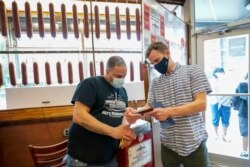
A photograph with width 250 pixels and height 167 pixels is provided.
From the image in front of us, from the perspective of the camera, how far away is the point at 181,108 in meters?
1.22

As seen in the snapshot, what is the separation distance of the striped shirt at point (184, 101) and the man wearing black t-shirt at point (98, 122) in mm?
305

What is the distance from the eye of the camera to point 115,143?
1.35 meters

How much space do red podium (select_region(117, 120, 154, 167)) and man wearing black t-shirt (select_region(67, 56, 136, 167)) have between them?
8cm

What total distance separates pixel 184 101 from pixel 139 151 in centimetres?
41

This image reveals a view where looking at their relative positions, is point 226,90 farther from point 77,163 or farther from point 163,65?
point 77,163

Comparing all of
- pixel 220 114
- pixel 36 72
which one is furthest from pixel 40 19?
pixel 220 114

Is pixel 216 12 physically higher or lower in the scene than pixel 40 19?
higher

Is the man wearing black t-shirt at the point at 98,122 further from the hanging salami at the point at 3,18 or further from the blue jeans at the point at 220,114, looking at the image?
the blue jeans at the point at 220,114

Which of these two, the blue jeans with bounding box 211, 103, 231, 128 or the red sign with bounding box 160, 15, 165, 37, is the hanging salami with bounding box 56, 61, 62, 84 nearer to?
the red sign with bounding box 160, 15, 165, 37

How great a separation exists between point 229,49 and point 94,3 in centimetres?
165

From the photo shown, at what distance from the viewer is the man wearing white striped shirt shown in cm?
126

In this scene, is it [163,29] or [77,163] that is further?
[163,29]

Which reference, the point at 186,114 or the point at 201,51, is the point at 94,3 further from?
the point at 186,114

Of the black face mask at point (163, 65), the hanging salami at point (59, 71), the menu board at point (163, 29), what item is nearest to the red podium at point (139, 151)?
the black face mask at point (163, 65)
